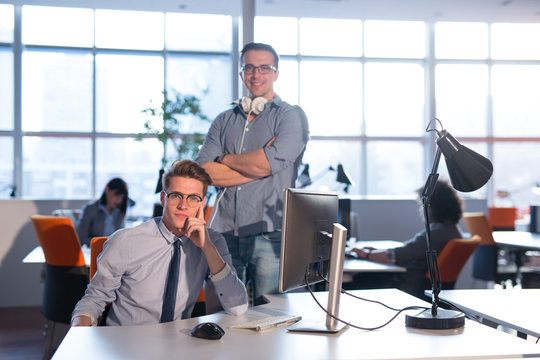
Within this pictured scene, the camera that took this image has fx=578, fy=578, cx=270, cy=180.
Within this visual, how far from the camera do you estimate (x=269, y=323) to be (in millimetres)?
1763

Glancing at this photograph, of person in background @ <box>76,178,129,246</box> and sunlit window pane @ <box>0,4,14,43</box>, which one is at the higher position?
sunlit window pane @ <box>0,4,14,43</box>

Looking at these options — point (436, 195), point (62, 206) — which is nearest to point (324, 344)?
point (436, 195)

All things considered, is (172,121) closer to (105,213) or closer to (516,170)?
(105,213)

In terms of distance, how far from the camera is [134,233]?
2062mm

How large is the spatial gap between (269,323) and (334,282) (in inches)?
9.3

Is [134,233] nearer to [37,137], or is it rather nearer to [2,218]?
[2,218]

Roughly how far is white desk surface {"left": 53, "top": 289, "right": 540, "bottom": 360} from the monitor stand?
0.12 feet

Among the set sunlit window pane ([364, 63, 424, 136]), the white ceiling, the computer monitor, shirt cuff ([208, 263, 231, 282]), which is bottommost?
shirt cuff ([208, 263, 231, 282])

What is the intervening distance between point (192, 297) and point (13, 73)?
7.81 metres

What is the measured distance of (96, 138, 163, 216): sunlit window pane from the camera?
900 cm

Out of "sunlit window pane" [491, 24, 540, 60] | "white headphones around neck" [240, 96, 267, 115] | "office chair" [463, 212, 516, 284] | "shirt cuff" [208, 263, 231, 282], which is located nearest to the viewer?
"shirt cuff" [208, 263, 231, 282]

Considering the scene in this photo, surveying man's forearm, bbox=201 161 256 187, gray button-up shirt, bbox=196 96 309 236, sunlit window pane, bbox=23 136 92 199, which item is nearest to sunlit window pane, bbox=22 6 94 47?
sunlit window pane, bbox=23 136 92 199

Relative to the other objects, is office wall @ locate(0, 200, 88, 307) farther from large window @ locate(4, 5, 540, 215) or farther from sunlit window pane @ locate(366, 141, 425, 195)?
sunlit window pane @ locate(366, 141, 425, 195)

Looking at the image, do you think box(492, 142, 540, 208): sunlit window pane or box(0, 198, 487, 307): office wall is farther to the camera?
box(492, 142, 540, 208): sunlit window pane
